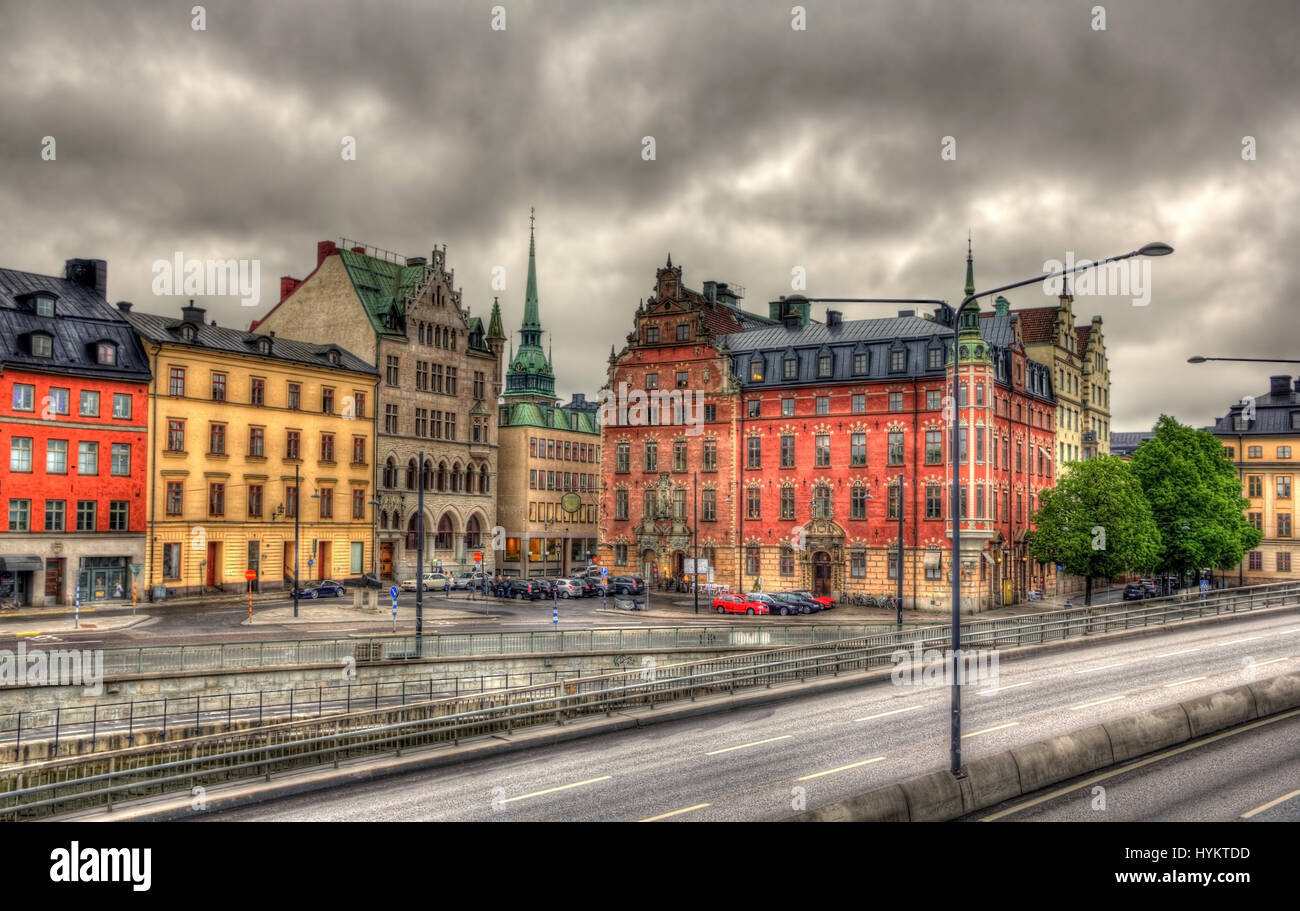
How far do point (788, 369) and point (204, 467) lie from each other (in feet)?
129

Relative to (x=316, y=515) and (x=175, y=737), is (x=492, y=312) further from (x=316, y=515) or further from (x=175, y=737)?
(x=175, y=737)

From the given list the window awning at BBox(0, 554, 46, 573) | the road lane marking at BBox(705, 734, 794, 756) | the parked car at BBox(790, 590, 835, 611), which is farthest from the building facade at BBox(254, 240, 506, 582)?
the road lane marking at BBox(705, 734, 794, 756)

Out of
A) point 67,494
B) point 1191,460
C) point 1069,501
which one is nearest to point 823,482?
point 1069,501

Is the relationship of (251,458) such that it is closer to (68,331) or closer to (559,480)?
(68,331)

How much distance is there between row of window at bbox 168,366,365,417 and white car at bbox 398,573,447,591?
490 inches

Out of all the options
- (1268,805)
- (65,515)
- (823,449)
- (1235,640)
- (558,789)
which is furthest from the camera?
(823,449)

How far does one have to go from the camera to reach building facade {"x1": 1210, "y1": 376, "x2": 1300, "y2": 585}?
107 meters

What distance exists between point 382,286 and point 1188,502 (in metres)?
62.8

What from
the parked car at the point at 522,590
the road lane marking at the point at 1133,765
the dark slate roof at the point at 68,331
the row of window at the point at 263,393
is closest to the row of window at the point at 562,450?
the row of window at the point at 263,393

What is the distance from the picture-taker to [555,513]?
4230 inches

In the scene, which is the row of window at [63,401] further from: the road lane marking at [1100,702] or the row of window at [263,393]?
the road lane marking at [1100,702]

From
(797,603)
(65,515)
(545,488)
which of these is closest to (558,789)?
(797,603)

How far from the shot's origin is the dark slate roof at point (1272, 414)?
107750 millimetres

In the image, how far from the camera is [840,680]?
3606 cm
